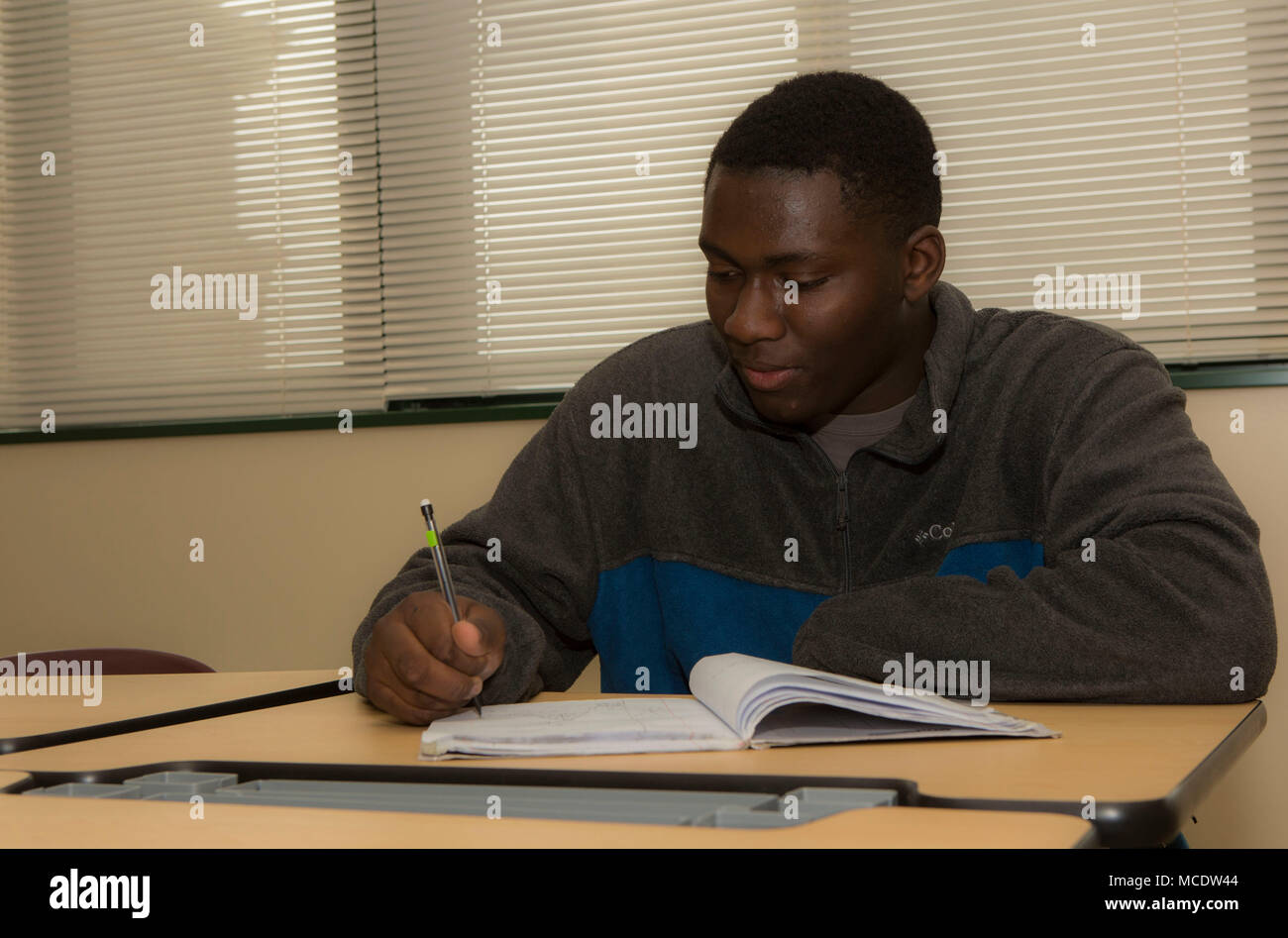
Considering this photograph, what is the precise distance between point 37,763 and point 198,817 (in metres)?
0.32

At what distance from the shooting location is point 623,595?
163 centimetres

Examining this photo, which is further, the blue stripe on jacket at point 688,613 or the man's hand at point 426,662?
the blue stripe on jacket at point 688,613

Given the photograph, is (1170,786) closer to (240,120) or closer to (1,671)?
(1,671)

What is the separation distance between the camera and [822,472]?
5.01ft

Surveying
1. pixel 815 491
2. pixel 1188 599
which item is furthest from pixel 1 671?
pixel 1188 599

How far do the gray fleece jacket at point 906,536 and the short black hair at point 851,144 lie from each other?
16 cm

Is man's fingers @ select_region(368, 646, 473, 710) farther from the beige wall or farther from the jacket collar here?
the beige wall

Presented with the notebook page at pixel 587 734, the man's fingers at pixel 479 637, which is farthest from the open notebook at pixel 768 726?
the man's fingers at pixel 479 637

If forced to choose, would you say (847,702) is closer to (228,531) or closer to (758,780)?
(758,780)

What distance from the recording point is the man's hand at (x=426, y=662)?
105 cm

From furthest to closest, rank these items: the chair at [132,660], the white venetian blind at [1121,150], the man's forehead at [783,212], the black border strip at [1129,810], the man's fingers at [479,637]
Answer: the white venetian blind at [1121,150]
the chair at [132,660]
the man's forehead at [783,212]
the man's fingers at [479,637]
the black border strip at [1129,810]

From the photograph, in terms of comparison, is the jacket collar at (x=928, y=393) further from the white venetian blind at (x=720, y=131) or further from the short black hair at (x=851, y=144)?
the white venetian blind at (x=720, y=131)

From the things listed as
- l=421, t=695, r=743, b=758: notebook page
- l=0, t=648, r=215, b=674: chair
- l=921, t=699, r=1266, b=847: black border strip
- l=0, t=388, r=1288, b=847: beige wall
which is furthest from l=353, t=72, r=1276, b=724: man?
l=0, t=388, r=1288, b=847: beige wall

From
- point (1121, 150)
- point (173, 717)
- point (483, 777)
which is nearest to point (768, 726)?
point (483, 777)
